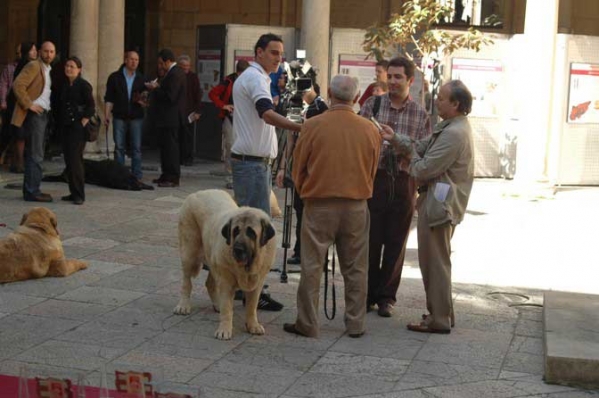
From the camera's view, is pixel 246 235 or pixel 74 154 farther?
pixel 74 154

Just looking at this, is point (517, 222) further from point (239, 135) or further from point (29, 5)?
point (29, 5)

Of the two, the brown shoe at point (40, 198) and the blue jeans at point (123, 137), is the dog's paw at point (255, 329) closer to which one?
the brown shoe at point (40, 198)

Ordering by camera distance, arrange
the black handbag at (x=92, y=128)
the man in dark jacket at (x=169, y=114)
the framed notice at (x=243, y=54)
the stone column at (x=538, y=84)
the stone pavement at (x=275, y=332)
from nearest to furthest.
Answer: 1. the stone pavement at (x=275, y=332)
2. the black handbag at (x=92, y=128)
3. the man in dark jacket at (x=169, y=114)
4. the stone column at (x=538, y=84)
5. the framed notice at (x=243, y=54)

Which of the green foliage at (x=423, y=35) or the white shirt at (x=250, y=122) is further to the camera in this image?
the green foliage at (x=423, y=35)

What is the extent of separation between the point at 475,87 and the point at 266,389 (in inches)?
480

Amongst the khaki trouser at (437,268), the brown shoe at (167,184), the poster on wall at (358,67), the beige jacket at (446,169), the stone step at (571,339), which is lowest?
the brown shoe at (167,184)

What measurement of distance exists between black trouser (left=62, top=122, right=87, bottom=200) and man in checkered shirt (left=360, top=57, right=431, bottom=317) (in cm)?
540

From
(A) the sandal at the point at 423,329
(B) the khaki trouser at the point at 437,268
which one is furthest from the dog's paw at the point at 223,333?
(B) the khaki trouser at the point at 437,268

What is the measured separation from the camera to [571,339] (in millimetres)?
7059

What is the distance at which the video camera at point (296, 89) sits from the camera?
8.97 meters

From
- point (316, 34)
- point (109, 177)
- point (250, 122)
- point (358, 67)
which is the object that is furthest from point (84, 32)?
point (250, 122)

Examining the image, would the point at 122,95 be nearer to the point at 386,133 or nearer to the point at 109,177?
the point at 109,177

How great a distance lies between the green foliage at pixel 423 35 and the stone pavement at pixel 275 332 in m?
4.38

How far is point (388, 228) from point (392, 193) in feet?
0.97
